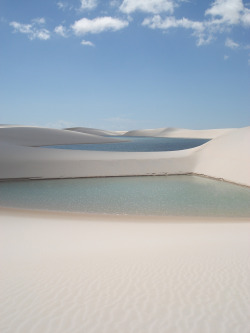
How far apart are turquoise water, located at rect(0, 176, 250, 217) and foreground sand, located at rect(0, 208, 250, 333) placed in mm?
1949

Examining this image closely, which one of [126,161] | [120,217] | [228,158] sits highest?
[228,158]

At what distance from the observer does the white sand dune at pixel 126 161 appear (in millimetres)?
14719

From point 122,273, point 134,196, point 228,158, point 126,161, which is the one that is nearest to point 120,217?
point 134,196

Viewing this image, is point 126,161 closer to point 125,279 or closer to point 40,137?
point 125,279

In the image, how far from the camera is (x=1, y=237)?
227 inches

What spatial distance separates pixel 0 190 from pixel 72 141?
27168 millimetres

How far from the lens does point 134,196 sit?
33.3ft

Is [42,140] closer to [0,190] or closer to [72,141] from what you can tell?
[72,141]

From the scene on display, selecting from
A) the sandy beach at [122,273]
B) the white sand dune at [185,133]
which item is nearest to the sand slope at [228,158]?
the sandy beach at [122,273]

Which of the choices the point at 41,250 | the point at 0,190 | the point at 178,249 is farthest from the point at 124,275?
the point at 0,190

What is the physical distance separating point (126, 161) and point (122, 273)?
490 inches

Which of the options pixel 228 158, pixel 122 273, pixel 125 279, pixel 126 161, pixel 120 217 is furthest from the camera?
pixel 126 161

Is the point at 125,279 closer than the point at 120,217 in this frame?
Yes

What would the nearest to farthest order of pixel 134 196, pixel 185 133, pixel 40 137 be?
pixel 134 196 → pixel 40 137 → pixel 185 133
